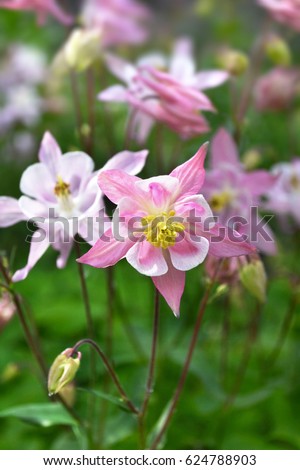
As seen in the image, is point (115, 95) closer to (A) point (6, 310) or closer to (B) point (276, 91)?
(A) point (6, 310)

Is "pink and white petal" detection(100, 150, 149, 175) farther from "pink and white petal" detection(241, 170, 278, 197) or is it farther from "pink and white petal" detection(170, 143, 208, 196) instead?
"pink and white petal" detection(241, 170, 278, 197)

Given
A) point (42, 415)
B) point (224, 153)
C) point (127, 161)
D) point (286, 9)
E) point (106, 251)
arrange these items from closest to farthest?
point (106, 251)
point (127, 161)
point (42, 415)
point (224, 153)
point (286, 9)

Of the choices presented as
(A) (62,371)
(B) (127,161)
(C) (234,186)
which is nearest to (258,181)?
(C) (234,186)

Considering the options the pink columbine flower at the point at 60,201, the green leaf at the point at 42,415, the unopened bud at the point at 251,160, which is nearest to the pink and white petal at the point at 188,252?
the pink columbine flower at the point at 60,201

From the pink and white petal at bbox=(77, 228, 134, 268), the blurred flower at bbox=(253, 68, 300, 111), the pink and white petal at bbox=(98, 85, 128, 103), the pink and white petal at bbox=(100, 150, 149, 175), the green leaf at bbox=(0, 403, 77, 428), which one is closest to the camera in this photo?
the pink and white petal at bbox=(77, 228, 134, 268)

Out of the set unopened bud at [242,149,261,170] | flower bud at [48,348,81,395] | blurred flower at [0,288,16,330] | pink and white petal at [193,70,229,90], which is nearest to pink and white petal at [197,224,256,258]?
flower bud at [48,348,81,395]

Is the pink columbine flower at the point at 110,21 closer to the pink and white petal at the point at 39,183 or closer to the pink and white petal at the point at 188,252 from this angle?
the pink and white petal at the point at 39,183
